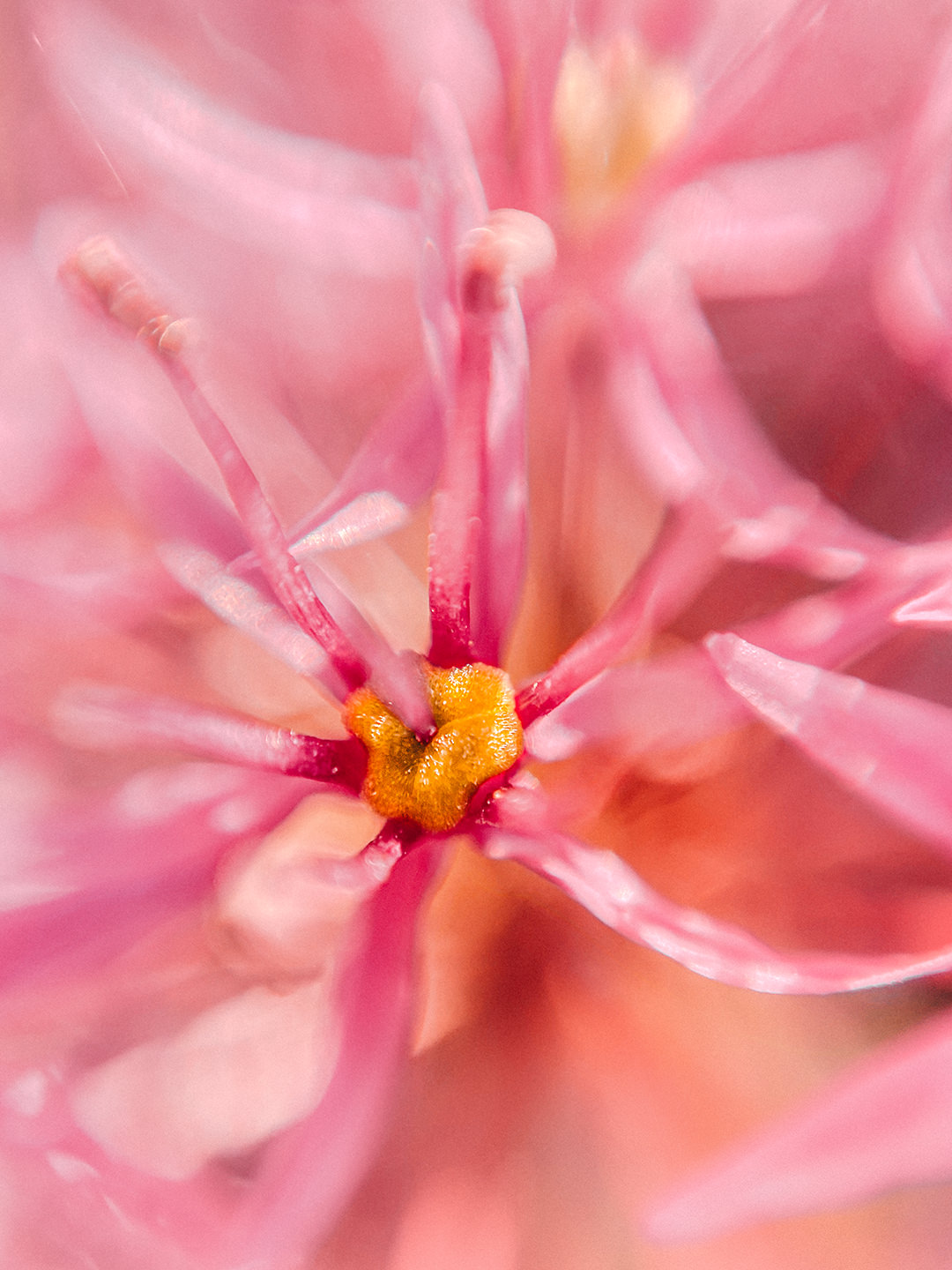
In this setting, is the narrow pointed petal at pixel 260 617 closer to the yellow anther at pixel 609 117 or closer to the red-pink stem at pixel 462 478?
the red-pink stem at pixel 462 478

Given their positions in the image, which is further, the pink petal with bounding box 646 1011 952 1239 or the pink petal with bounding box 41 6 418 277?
the pink petal with bounding box 41 6 418 277

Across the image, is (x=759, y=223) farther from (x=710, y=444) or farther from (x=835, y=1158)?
(x=835, y=1158)

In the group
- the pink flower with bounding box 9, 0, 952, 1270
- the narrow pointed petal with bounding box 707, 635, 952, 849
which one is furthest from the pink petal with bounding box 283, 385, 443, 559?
the narrow pointed petal with bounding box 707, 635, 952, 849

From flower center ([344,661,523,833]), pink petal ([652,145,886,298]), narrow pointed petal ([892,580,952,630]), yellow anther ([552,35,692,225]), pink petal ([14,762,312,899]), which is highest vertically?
yellow anther ([552,35,692,225])

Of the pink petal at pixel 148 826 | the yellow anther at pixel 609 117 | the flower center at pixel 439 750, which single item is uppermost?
the yellow anther at pixel 609 117

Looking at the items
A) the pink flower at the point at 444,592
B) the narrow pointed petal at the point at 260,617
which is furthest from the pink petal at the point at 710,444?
the narrow pointed petal at the point at 260,617

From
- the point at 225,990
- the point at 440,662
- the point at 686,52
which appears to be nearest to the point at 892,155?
the point at 686,52

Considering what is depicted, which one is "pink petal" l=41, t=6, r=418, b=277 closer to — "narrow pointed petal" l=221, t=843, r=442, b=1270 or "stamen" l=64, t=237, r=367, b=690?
"stamen" l=64, t=237, r=367, b=690

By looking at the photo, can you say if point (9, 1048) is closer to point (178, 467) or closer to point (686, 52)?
point (178, 467)
